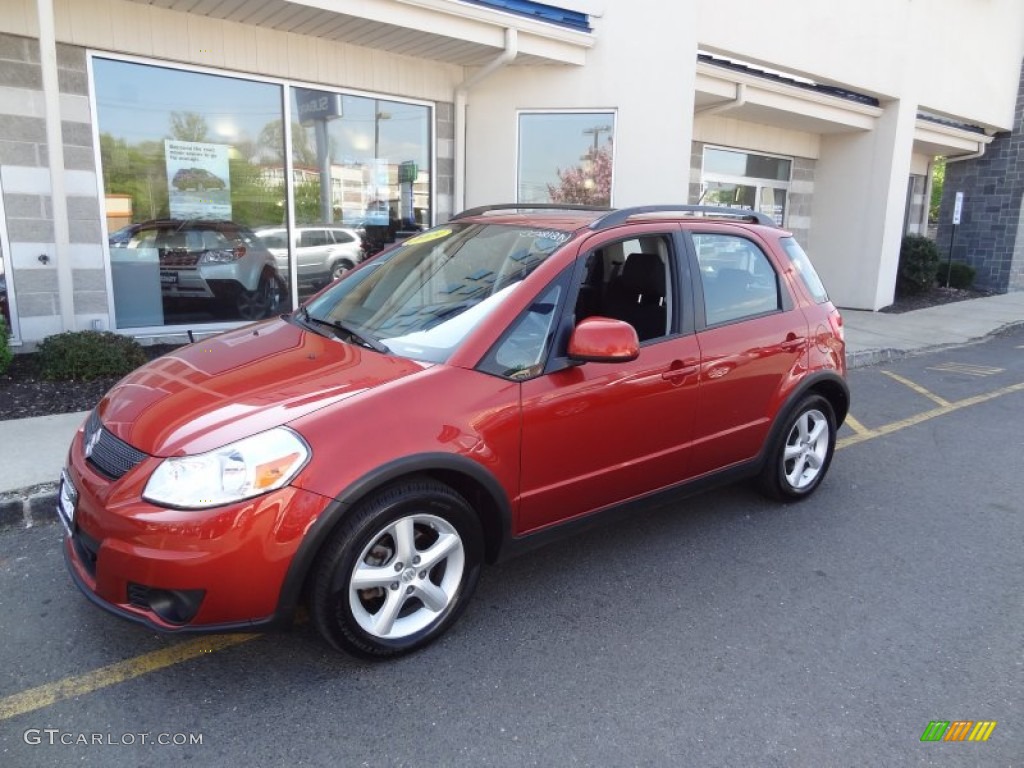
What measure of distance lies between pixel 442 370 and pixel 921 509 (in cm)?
330

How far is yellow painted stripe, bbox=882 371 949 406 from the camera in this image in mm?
7098

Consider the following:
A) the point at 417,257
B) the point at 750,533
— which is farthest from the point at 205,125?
the point at 750,533

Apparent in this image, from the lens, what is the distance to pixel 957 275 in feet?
54.0

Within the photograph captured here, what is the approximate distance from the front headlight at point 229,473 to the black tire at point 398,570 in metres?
0.31

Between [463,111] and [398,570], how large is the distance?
7367 mm

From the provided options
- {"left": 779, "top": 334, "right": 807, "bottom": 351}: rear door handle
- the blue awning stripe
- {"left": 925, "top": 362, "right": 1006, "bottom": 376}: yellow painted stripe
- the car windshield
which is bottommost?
{"left": 925, "top": 362, "right": 1006, "bottom": 376}: yellow painted stripe

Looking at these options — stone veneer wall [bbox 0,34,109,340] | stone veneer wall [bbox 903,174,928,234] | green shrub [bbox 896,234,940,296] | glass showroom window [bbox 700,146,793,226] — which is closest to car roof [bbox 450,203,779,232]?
stone veneer wall [bbox 0,34,109,340]

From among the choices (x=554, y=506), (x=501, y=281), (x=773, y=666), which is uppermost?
(x=501, y=281)

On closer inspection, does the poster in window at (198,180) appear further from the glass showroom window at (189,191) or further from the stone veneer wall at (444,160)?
the stone veneer wall at (444,160)

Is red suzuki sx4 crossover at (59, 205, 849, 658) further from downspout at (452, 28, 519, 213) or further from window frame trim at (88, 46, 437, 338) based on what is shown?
downspout at (452, 28, 519, 213)

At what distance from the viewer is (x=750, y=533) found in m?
4.07

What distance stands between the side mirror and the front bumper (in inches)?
47.2

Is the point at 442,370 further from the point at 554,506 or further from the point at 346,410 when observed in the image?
the point at 554,506

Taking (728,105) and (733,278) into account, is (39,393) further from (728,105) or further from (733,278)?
(728,105)
